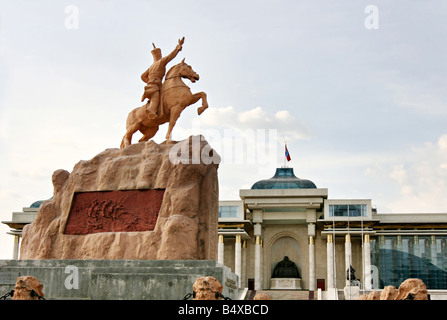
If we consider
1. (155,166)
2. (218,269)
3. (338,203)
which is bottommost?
(218,269)

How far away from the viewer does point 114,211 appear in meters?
12.6

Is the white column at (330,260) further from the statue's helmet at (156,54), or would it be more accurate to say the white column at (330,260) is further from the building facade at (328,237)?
the statue's helmet at (156,54)

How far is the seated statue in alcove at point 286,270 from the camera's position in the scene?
41.4 m

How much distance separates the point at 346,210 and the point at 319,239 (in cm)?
402

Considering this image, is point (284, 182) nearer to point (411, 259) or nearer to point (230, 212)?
point (230, 212)

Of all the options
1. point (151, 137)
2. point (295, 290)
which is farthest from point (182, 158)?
point (295, 290)

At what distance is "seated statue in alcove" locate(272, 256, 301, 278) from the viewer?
41375 millimetres

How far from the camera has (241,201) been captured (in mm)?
41656

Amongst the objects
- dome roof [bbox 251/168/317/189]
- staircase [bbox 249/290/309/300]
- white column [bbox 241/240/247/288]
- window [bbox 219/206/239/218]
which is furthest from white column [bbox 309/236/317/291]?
window [bbox 219/206/239/218]

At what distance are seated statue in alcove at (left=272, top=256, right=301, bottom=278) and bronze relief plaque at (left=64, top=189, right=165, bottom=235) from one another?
30.2 meters

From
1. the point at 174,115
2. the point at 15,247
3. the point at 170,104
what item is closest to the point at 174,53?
the point at 170,104

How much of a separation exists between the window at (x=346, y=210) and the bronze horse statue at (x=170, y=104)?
2821 cm
